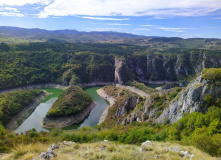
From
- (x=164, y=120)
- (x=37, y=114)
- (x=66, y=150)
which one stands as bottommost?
(x=37, y=114)

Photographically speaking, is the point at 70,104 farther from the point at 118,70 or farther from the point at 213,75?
the point at 118,70

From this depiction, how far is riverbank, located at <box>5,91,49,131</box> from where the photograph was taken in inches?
1631

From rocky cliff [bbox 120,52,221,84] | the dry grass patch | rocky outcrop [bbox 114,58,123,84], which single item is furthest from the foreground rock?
rocky cliff [bbox 120,52,221,84]

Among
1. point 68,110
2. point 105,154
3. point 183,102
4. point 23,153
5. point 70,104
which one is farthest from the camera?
point 70,104

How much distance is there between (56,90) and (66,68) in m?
18.6

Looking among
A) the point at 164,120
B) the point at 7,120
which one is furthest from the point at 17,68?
the point at 164,120

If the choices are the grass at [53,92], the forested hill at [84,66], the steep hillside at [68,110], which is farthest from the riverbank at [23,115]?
the forested hill at [84,66]

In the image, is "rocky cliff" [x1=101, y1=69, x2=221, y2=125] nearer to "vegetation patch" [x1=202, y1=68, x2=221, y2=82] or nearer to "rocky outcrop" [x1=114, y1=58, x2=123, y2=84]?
"vegetation patch" [x1=202, y1=68, x2=221, y2=82]

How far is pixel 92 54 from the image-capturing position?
10550 cm

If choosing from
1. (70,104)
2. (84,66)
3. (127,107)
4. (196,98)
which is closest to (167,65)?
(84,66)

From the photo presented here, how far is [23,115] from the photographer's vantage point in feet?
156

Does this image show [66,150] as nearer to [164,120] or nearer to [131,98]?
[164,120]

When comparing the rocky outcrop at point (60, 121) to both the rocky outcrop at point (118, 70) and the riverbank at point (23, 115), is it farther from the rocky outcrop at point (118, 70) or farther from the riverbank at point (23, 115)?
the rocky outcrop at point (118, 70)

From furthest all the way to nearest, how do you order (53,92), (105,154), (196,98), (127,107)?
(53,92) → (127,107) → (196,98) → (105,154)
